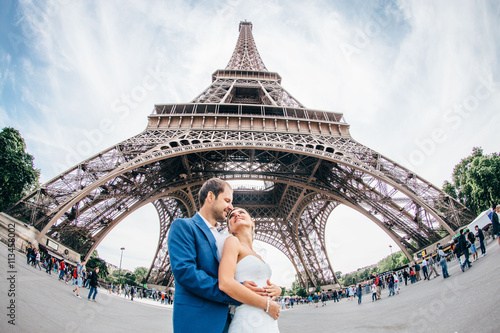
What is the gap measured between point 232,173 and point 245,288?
54.5 feet

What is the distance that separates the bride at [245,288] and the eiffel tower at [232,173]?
40.1 ft

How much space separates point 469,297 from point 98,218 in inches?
619

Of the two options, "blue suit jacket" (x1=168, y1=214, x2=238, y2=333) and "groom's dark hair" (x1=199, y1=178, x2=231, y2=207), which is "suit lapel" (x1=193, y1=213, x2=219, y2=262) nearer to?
"blue suit jacket" (x1=168, y1=214, x2=238, y2=333)

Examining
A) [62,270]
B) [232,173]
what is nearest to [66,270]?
[62,270]

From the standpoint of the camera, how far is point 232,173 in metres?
18.1

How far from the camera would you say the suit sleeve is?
58.9 inches

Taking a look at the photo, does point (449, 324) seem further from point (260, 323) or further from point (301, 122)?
point (301, 122)

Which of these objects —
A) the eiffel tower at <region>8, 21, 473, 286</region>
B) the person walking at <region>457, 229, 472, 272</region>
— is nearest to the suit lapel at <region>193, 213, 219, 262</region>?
the person walking at <region>457, 229, 472, 272</region>

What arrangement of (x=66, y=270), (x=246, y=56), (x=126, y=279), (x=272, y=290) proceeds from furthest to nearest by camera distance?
(x=246, y=56) < (x=126, y=279) < (x=66, y=270) < (x=272, y=290)

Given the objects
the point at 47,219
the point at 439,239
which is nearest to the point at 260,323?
the point at 47,219

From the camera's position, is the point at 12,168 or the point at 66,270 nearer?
the point at 66,270

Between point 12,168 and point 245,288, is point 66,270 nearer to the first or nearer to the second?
point 245,288

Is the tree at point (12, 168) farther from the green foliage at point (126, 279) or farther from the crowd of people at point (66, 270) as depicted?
the green foliage at point (126, 279)

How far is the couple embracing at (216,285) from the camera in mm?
1504
